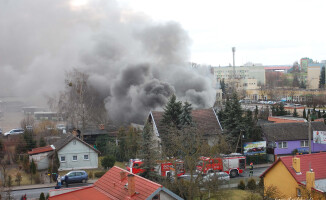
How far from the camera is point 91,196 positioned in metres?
12.7

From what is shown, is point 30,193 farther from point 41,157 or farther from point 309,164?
point 309,164

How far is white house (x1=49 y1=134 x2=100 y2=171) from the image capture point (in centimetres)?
2530

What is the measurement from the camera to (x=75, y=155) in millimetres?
25531

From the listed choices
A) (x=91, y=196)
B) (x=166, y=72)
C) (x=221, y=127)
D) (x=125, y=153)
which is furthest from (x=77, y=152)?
(x=166, y=72)

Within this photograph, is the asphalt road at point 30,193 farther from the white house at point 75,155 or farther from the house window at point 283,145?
the house window at point 283,145

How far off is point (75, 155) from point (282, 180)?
14778 mm

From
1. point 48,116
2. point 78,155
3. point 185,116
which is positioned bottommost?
point 78,155

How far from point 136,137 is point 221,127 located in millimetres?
6692

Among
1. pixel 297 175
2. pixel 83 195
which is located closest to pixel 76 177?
pixel 83 195

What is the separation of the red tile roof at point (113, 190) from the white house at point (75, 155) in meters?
11.7

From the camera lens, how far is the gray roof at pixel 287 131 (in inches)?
1097

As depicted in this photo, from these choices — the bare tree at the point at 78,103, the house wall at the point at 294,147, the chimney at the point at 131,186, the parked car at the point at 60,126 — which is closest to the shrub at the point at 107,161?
the house wall at the point at 294,147

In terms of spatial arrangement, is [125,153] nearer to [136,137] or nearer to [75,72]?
[136,137]

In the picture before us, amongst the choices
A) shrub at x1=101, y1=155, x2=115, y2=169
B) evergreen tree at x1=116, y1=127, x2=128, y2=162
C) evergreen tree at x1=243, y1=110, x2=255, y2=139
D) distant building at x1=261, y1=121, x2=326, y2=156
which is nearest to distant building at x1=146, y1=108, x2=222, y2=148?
evergreen tree at x1=243, y1=110, x2=255, y2=139
